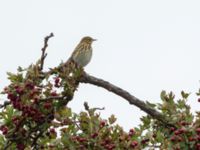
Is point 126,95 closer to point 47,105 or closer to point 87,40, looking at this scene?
point 47,105

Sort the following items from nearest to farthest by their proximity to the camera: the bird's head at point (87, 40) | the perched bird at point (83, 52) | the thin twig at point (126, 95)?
the thin twig at point (126, 95) → the perched bird at point (83, 52) → the bird's head at point (87, 40)

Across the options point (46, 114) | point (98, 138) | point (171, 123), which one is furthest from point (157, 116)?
point (46, 114)

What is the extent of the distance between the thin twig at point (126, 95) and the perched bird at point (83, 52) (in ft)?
10.4

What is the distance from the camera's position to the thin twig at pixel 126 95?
728 cm

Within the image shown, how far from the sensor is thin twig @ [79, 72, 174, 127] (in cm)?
728

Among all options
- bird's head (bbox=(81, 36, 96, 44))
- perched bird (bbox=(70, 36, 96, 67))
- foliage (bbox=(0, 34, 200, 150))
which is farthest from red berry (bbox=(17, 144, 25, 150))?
bird's head (bbox=(81, 36, 96, 44))

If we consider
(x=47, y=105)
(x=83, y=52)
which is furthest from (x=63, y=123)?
(x=83, y=52)

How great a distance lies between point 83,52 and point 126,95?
5073mm

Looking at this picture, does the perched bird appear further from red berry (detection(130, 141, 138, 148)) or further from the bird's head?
red berry (detection(130, 141, 138, 148))

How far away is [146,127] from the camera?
7.98m

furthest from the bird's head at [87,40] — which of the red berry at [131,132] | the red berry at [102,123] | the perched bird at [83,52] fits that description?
the red berry at [102,123]

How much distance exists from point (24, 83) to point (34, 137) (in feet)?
2.48

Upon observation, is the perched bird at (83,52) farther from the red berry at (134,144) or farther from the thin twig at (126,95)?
the red berry at (134,144)

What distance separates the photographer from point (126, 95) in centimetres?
729
